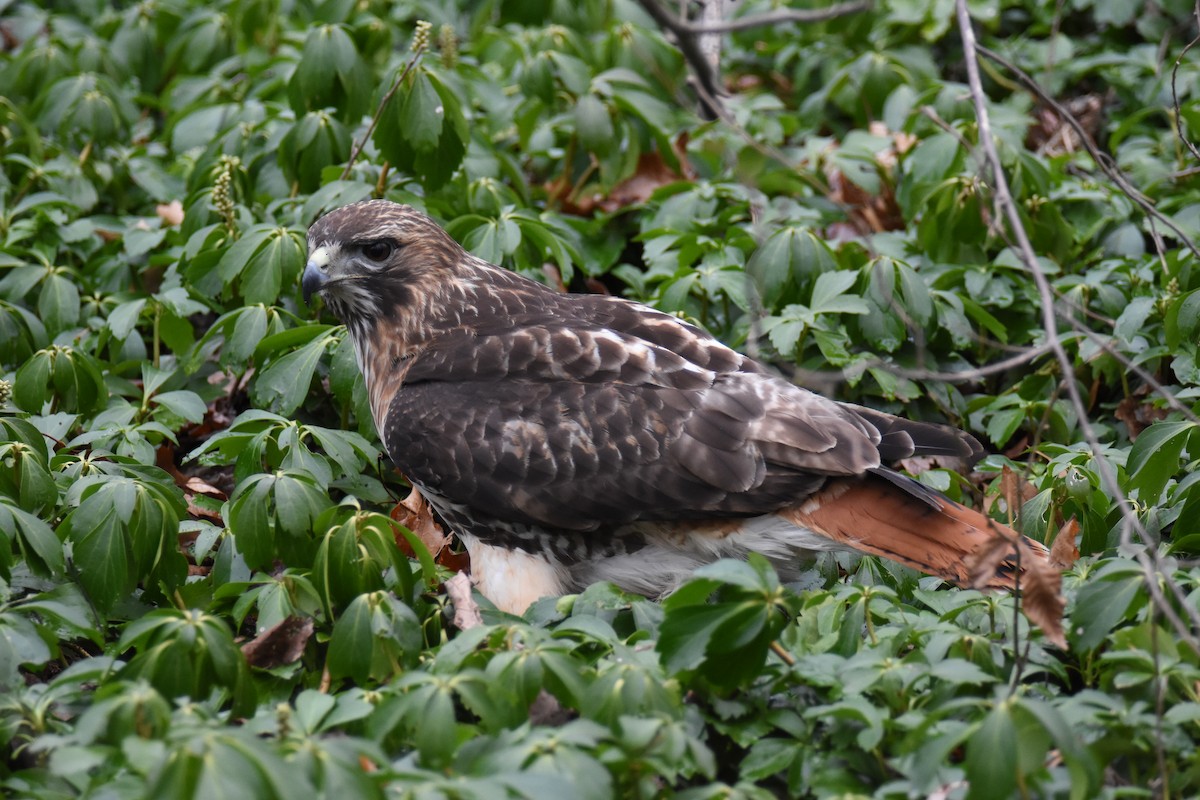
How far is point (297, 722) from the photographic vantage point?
298 centimetres

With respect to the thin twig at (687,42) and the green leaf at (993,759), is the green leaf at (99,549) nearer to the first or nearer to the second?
the thin twig at (687,42)

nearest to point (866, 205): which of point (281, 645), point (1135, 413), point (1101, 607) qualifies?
point (1135, 413)

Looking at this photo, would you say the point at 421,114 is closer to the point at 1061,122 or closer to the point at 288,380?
the point at 288,380

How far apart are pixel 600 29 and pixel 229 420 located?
3958 mm

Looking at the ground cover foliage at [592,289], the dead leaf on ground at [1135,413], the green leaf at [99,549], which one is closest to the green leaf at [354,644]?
the ground cover foliage at [592,289]

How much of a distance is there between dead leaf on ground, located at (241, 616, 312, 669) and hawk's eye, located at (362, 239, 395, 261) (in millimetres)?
1535

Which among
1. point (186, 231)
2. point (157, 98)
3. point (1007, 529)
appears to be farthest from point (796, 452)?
point (157, 98)

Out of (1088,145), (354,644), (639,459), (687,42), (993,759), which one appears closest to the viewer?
(993,759)

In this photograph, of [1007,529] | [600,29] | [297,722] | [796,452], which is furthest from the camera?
[600,29]

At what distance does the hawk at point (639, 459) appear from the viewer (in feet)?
13.6

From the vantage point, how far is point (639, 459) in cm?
418

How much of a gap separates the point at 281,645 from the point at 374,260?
5.26ft

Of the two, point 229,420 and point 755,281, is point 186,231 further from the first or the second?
point 755,281

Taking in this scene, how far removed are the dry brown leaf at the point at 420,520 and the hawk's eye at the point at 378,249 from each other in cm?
87
